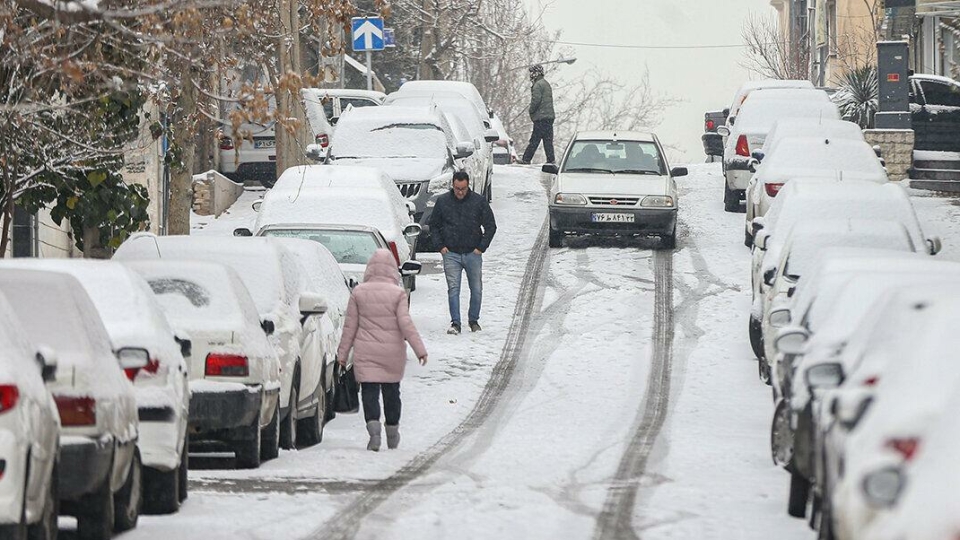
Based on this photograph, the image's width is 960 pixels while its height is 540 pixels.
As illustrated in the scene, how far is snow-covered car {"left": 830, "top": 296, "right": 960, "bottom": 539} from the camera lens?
21.5ft

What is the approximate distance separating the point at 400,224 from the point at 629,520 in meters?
11.4

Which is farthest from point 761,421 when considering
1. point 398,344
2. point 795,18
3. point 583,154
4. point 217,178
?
point 795,18

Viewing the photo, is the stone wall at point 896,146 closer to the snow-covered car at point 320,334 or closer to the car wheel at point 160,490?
the snow-covered car at point 320,334

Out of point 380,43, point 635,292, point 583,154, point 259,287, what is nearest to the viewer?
point 259,287

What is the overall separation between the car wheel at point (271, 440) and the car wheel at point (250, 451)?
369mm

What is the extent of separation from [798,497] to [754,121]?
2100 centimetres

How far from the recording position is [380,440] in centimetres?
1470

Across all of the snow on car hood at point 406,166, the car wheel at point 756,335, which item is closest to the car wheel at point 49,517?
the car wheel at point 756,335

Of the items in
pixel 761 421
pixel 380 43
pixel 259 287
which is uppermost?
pixel 380 43

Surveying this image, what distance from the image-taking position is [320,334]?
15461mm

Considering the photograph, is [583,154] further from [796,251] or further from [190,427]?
[190,427]

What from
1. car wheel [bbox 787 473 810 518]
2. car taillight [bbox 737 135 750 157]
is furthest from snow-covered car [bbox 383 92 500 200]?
car wheel [bbox 787 473 810 518]

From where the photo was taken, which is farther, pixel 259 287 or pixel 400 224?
pixel 400 224

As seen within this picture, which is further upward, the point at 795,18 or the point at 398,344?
the point at 795,18
